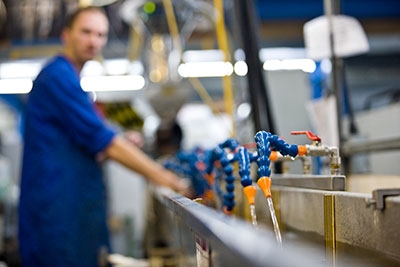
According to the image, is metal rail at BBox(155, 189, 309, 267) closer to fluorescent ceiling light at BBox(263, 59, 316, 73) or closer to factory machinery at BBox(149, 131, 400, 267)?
factory machinery at BBox(149, 131, 400, 267)

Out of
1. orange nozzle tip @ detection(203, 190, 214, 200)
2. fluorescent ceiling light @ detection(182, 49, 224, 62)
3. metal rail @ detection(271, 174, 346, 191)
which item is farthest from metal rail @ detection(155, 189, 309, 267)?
fluorescent ceiling light @ detection(182, 49, 224, 62)

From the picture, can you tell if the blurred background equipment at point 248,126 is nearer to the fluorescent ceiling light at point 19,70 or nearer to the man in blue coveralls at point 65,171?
the fluorescent ceiling light at point 19,70

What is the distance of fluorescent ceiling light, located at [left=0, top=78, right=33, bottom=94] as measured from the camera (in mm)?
8659

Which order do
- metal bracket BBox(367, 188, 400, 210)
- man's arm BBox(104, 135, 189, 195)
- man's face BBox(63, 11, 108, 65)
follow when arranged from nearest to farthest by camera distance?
metal bracket BBox(367, 188, 400, 210)
man's arm BBox(104, 135, 189, 195)
man's face BBox(63, 11, 108, 65)

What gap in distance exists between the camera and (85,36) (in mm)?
2336

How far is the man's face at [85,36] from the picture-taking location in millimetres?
2336

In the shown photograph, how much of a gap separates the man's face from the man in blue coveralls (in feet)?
0.04

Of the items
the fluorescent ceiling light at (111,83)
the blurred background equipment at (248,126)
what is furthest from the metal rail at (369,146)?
the fluorescent ceiling light at (111,83)

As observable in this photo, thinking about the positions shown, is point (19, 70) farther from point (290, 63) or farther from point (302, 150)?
point (302, 150)

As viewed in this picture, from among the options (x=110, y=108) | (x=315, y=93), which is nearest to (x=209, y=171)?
(x=110, y=108)

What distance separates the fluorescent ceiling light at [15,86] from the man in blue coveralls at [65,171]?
6.53m

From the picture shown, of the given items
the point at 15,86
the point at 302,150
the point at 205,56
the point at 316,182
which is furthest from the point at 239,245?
the point at 15,86

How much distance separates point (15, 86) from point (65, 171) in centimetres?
718

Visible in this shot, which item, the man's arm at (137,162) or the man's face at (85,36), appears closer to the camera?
the man's arm at (137,162)
